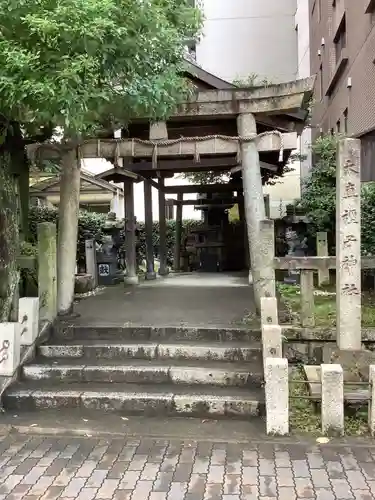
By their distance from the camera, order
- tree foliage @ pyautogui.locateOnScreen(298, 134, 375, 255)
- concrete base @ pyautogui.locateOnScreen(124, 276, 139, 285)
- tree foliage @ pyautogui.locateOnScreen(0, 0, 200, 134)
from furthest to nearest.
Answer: concrete base @ pyautogui.locateOnScreen(124, 276, 139, 285) → tree foliage @ pyautogui.locateOnScreen(298, 134, 375, 255) → tree foliage @ pyautogui.locateOnScreen(0, 0, 200, 134)

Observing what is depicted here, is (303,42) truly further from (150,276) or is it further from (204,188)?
(150,276)

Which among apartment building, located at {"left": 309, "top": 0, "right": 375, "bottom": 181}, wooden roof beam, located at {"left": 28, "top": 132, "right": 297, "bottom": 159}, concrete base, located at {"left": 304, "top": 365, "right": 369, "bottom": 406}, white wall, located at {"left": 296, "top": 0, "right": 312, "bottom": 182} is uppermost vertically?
white wall, located at {"left": 296, "top": 0, "right": 312, "bottom": 182}

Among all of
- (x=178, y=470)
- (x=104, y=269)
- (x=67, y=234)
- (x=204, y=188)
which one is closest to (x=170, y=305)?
(x=67, y=234)

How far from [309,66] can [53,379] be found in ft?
71.7

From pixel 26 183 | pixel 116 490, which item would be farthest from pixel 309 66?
pixel 116 490

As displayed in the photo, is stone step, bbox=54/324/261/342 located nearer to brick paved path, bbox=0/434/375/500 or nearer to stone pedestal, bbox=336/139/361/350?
stone pedestal, bbox=336/139/361/350

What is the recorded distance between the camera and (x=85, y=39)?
176 inches

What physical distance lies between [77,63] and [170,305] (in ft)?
16.8

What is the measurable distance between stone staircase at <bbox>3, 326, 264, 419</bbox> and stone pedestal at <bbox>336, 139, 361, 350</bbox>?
4.00 feet

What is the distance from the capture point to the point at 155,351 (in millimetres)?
6422

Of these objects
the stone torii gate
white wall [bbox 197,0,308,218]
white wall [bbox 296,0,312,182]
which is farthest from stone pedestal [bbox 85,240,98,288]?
white wall [bbox 197,0,308,218]

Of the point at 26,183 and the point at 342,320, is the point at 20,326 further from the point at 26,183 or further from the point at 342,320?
the point at 26,183

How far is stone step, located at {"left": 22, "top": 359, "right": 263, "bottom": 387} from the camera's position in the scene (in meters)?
5.83

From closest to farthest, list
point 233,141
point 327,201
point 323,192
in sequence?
1. point 233,141
2. point 327,201
3. point 323,192
